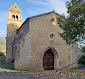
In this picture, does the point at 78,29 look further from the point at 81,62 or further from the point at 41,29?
the point at 81,62

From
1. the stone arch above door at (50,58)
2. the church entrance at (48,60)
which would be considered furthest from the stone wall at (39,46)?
the church entrance at (48,60)

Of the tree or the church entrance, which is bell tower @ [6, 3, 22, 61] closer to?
the church entrance

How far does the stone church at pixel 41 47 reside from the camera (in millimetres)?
11883

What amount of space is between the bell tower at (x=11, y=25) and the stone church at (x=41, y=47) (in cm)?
603

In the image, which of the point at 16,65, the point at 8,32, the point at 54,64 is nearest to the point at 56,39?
the point at 54,64

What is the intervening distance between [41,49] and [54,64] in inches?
126

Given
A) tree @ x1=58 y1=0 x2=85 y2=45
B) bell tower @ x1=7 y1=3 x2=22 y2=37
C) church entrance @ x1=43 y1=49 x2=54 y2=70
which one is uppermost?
bell tower @ x1=7 y1=3 x2=22 y2=37

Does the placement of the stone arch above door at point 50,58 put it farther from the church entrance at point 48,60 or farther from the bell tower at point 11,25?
the bell tower at point 11,25

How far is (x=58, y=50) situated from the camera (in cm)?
1390

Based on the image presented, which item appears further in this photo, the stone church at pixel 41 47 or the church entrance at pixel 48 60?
the church entrance at pixel 48 60

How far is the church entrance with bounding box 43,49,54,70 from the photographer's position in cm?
1358

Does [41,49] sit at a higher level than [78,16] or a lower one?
lower

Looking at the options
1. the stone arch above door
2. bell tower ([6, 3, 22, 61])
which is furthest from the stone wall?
bell tower ([6, 3, 22, 61])

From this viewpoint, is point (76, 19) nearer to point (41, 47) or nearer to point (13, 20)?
point (41, 47)
